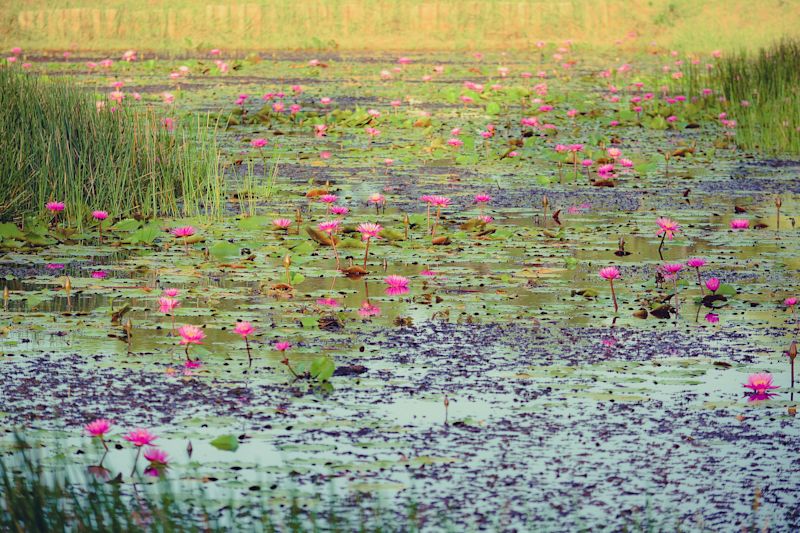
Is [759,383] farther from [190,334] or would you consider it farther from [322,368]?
[190,334]

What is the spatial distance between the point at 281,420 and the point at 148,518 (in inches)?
38.9

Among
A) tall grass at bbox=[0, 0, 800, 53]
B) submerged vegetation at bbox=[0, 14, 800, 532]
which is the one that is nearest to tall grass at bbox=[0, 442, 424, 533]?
submerged vegetation at bbox=[0, 14, 800, 532]

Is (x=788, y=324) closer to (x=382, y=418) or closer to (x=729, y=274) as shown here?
(x=729, y=274)

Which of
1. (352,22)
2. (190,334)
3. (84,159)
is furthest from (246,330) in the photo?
(352,22)

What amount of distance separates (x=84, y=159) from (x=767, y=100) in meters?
7.23

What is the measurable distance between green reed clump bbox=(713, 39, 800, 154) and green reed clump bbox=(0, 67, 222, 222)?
556 cm

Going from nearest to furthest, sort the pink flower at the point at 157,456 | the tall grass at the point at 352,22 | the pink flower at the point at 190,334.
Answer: the pink flower at the point at 157,456 → the pink flower at the point at 190,334 → the tall grass at the point at 352,22

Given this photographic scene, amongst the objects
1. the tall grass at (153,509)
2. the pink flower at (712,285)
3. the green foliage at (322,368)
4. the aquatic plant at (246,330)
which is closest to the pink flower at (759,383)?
the pink flower at (712,285)

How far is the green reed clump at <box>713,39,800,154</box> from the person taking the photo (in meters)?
12.2

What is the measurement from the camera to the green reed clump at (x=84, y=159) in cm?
809

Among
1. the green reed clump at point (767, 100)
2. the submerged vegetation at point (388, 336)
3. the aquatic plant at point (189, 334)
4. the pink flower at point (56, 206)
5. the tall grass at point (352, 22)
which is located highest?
the tall grass at point (352, 22)

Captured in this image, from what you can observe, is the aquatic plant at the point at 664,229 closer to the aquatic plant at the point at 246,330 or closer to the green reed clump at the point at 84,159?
the aquatic plant at the point at 246,330

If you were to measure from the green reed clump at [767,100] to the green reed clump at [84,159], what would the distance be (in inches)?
219

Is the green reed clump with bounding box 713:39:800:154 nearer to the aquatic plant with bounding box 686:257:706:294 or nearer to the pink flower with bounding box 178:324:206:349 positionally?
the aquatic plant with bounding box 686:257:706:294
